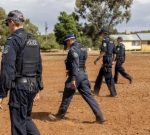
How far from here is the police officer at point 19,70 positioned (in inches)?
152

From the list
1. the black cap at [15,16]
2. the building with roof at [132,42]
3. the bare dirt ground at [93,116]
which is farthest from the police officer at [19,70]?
the building with roof at [132,42]

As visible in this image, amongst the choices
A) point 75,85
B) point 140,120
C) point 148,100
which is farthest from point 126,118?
point 148,100

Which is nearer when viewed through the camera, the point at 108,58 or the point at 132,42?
the point at 108,58

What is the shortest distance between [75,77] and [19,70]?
214 centimetres

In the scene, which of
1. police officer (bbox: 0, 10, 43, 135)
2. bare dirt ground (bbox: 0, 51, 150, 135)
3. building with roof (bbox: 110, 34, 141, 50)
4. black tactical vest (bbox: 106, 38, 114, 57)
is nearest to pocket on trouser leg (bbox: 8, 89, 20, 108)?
police officer (bbox: 0, 10, 43, 135)

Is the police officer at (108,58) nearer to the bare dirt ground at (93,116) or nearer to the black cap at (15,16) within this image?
the bare dirt ground at (93,116)

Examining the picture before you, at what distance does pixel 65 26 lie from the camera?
5775 cm

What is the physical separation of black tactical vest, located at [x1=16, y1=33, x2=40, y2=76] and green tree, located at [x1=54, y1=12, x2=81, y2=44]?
5260 centimetres

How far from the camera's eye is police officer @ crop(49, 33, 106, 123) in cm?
597

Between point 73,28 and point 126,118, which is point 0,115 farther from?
point 73,28

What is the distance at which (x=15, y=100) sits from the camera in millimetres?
4090

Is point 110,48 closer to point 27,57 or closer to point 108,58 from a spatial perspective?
point 108,58

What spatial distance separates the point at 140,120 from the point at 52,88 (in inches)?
204

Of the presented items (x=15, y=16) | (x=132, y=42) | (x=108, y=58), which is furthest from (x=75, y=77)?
(x=132, y=42)
